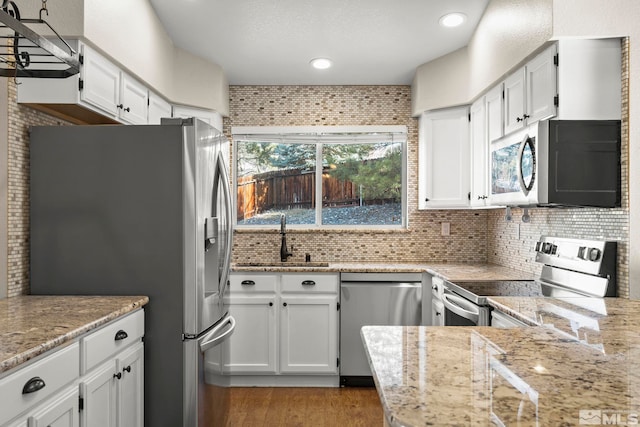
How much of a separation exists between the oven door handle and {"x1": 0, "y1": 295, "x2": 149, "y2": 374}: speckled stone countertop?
167 cm

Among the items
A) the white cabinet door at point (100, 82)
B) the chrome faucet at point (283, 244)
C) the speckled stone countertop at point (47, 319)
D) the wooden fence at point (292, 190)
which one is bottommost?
the speckled stone countertop at point (47, 319)

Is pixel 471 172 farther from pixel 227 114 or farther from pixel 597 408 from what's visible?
pixel 597 408

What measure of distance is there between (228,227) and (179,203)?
43 centimetres

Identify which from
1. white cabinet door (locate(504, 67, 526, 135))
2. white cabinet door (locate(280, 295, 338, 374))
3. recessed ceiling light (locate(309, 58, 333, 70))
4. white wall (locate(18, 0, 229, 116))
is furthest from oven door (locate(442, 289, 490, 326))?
white wall (locate(18, 0, 229, 116))

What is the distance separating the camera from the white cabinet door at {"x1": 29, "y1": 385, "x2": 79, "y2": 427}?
60.0 inches

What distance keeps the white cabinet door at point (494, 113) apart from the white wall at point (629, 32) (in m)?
0.82

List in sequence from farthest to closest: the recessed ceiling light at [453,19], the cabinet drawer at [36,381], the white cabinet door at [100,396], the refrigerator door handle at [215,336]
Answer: the recessed ceiling light at [453,19] → the refrigerator door handle at [215,336] → the white cabinet door at [100,396] → the cabinet drawer at [36,381]

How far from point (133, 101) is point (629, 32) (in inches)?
107

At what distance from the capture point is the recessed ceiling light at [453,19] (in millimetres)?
3326

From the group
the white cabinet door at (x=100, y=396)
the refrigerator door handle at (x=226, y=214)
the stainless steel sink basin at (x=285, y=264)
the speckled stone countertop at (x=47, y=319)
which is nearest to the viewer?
the speckled stone countertop at (x=47, y=319)

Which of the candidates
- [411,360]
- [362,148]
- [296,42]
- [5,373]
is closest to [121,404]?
[5,373]

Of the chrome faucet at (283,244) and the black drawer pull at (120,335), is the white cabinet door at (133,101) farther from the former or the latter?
the chrome faucet at (283,244)

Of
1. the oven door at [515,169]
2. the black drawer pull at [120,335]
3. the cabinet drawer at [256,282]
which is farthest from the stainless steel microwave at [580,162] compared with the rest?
the cabinet drawer at [256,282]

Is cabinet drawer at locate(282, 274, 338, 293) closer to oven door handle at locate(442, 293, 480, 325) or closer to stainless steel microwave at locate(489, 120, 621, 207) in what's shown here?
oven door handle at locate(442, 293, 480, 325)
